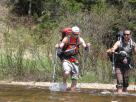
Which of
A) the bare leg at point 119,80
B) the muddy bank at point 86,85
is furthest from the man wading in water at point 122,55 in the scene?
the muddy bank at point 86,85

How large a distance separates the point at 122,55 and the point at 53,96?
2136 millimetres

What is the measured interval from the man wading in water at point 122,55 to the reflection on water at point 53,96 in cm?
50

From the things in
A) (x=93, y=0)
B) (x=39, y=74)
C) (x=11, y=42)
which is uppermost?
(x=93, y=0)

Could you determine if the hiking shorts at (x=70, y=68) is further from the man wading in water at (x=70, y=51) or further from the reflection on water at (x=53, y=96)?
the reflection on water at (x=53, y=96)

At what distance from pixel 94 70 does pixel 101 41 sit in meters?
1.96

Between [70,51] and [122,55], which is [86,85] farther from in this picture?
[122,55]

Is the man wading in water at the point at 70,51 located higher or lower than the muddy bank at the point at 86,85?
higher

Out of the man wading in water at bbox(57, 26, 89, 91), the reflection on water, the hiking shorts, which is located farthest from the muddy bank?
the man wading in water at bbox(57, 26, 89, 91)

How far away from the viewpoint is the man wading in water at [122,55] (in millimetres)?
12609

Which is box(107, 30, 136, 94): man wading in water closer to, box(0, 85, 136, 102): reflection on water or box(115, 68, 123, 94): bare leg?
box(115, 68, 123, 94): bare leg

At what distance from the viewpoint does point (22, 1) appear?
4188cm

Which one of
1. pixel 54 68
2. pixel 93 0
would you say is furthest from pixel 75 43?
pixel 93 0

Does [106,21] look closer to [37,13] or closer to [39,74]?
[39,74]

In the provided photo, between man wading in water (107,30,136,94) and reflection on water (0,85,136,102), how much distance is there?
50cm
